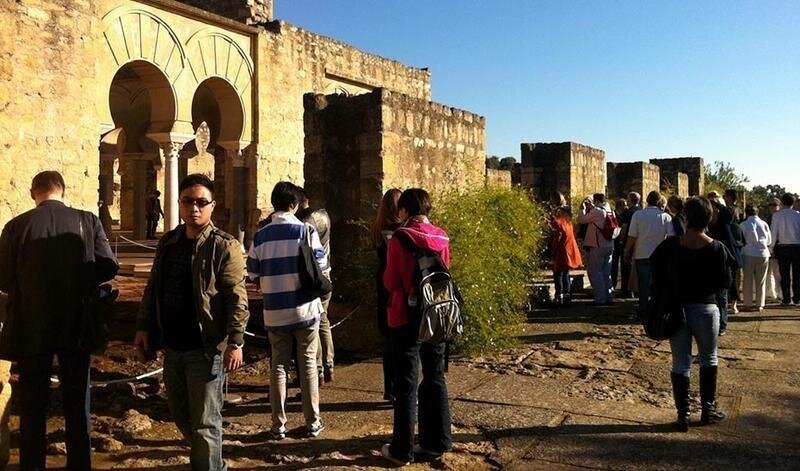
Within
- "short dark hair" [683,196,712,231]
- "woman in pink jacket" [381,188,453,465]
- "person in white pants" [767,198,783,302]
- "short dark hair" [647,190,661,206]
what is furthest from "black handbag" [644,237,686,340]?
"person in white pants" [767,198,783,302]

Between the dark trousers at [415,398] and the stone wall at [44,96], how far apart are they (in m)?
7.91

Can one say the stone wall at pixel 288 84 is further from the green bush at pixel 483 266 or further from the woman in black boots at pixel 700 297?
the woman in black boots at pixel 700 297

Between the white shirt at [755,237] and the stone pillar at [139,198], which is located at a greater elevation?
the stone pillar at [139,198]

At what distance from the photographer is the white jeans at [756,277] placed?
966cm

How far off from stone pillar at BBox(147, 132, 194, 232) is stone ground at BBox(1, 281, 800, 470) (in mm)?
8033

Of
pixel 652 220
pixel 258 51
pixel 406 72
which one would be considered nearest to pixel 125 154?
pixel 258 51

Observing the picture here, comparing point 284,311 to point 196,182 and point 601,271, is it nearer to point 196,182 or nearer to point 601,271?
point 196,182

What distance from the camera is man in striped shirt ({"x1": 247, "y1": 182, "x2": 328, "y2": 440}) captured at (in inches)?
180

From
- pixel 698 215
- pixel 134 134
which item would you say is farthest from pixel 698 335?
pixel 134 134

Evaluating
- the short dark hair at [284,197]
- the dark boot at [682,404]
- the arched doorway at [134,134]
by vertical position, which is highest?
the arched doorway at [134,134]

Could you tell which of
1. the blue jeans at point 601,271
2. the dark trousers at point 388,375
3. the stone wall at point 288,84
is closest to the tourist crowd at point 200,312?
the dark trousers at point 388,375

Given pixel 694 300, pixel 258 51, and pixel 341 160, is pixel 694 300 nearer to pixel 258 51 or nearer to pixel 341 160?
pixel 341 160

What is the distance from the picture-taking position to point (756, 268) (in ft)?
31.8

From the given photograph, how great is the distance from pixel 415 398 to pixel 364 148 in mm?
3630
